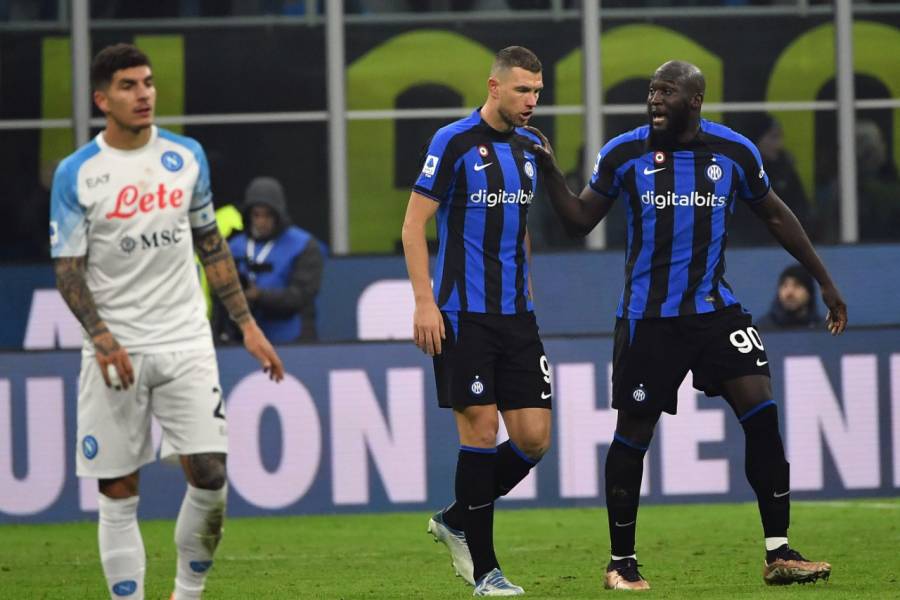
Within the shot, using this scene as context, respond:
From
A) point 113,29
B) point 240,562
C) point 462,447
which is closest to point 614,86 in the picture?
point 113,29

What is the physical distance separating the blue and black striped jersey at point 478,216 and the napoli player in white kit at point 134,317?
1.25 metres

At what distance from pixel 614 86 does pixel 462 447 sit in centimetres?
1230

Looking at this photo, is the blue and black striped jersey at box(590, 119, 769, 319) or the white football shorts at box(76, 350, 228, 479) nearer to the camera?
the white football shorts at box(76, 350, 228, 479)

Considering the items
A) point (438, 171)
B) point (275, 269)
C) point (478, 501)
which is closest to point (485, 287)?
point (438, 171)

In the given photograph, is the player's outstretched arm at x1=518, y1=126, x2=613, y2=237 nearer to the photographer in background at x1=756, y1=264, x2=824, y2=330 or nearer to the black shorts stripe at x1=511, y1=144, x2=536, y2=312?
the black shorts stripe at x1=511, y1=144, x2=536, y2=312

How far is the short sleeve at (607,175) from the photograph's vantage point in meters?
7.84

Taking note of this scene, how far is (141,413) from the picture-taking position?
6480mm

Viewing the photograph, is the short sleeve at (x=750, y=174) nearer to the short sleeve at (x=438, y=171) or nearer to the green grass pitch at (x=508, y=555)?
the short sleeve at (x=438, y=171)

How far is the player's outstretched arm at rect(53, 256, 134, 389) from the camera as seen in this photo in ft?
20.6

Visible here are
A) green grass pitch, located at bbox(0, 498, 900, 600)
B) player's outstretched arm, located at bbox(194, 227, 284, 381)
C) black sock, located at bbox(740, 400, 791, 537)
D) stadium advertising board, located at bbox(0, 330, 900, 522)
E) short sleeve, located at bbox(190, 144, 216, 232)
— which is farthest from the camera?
stadium advertising board, located at bbox(0, 330, 900, 522)

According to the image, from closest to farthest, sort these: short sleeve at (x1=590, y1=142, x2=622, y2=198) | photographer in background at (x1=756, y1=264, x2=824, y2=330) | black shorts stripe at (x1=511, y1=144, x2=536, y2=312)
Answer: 1. black shorts stripe at (x1=511, y1=144, x2=536, y2=312)
2. short sleeve at (x1=590, y1=142, x2=622, y2=198)
3. photographer in background at (x1=756, y1=264, x2=824, y2=330)

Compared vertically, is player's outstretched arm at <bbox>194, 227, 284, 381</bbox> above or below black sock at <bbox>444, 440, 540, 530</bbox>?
above

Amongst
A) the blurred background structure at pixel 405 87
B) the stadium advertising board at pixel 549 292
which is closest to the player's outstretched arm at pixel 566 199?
the stadium advertising board at pixel 549 292

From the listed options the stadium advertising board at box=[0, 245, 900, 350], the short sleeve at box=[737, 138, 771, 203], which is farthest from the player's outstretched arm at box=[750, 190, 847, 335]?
the stadium advertising board at box=[0, 245, 900, 350]
